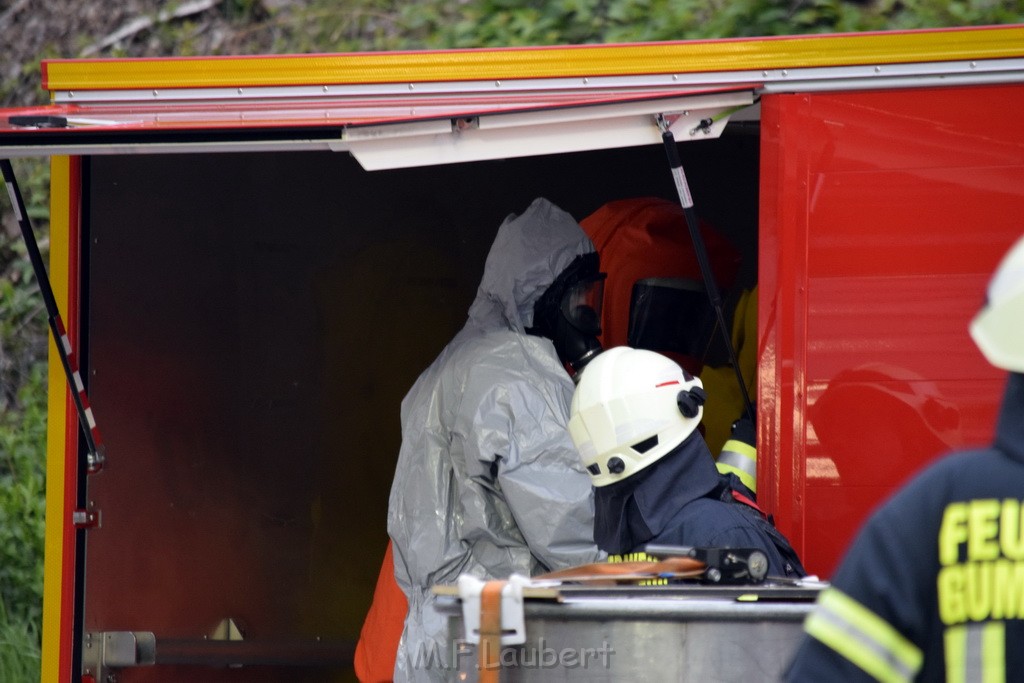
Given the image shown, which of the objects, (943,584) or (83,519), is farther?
(83,519)

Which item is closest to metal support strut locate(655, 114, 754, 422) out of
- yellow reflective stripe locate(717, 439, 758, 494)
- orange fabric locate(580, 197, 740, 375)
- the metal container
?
yellow reflective stripe locate(717, 439, 758, 494)

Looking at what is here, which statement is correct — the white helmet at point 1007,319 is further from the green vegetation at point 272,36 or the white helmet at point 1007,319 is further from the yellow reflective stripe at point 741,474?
the green vegetation at point 272,36

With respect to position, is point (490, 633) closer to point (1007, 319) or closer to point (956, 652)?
point (956, 652)

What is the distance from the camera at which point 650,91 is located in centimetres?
339

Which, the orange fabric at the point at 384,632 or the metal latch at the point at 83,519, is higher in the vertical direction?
the metal latch at the point at 83,519

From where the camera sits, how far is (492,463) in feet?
12.0

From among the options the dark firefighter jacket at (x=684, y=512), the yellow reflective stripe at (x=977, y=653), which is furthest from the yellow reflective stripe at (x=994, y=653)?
the dark firefighter jacket at (x=684, y=512)

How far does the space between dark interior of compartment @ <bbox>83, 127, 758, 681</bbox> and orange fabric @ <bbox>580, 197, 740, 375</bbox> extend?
0.59 meters

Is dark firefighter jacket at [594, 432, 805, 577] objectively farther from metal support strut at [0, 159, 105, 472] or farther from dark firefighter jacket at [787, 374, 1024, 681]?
metal support strut at [0, 159, 105, 472]

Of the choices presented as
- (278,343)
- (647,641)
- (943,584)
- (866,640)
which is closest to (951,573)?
(943,584)

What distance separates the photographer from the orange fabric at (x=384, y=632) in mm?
→ 3922

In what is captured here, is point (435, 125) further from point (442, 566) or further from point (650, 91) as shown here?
point (442, 566)

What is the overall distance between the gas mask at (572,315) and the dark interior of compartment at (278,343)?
3.68 ft

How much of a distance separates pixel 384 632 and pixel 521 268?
1125mm
